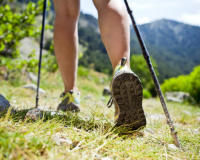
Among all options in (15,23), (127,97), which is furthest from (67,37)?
(15,23)

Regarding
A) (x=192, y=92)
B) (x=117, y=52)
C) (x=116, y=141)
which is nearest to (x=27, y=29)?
(x=117, y=52)

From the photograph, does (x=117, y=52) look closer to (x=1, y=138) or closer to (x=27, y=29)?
(x=1, y=138)

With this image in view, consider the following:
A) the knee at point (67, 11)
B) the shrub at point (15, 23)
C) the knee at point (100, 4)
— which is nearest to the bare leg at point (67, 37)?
the knee at point (67, 11)

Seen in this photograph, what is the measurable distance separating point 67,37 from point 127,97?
0.69 m

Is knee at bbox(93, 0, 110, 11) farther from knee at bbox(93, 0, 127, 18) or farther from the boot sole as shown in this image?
the boot sole

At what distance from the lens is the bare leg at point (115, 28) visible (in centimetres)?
99

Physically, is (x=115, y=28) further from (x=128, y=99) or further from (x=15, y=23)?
(x=15, y=23)

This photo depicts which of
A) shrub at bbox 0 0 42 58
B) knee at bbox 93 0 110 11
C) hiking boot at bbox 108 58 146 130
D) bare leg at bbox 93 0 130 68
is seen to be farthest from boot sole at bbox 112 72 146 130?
shrub at bbox 0 0 42 58

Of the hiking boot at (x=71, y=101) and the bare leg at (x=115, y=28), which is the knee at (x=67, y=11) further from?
the hiking boot at (x=71, y=101)

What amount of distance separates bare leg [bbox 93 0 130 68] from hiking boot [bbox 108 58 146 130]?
0.09 metres

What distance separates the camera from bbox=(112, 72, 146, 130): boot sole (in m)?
0.88

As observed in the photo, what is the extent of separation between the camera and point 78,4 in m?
1.37

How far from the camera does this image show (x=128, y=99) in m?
0.89

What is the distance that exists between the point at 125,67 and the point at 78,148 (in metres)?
0.44
